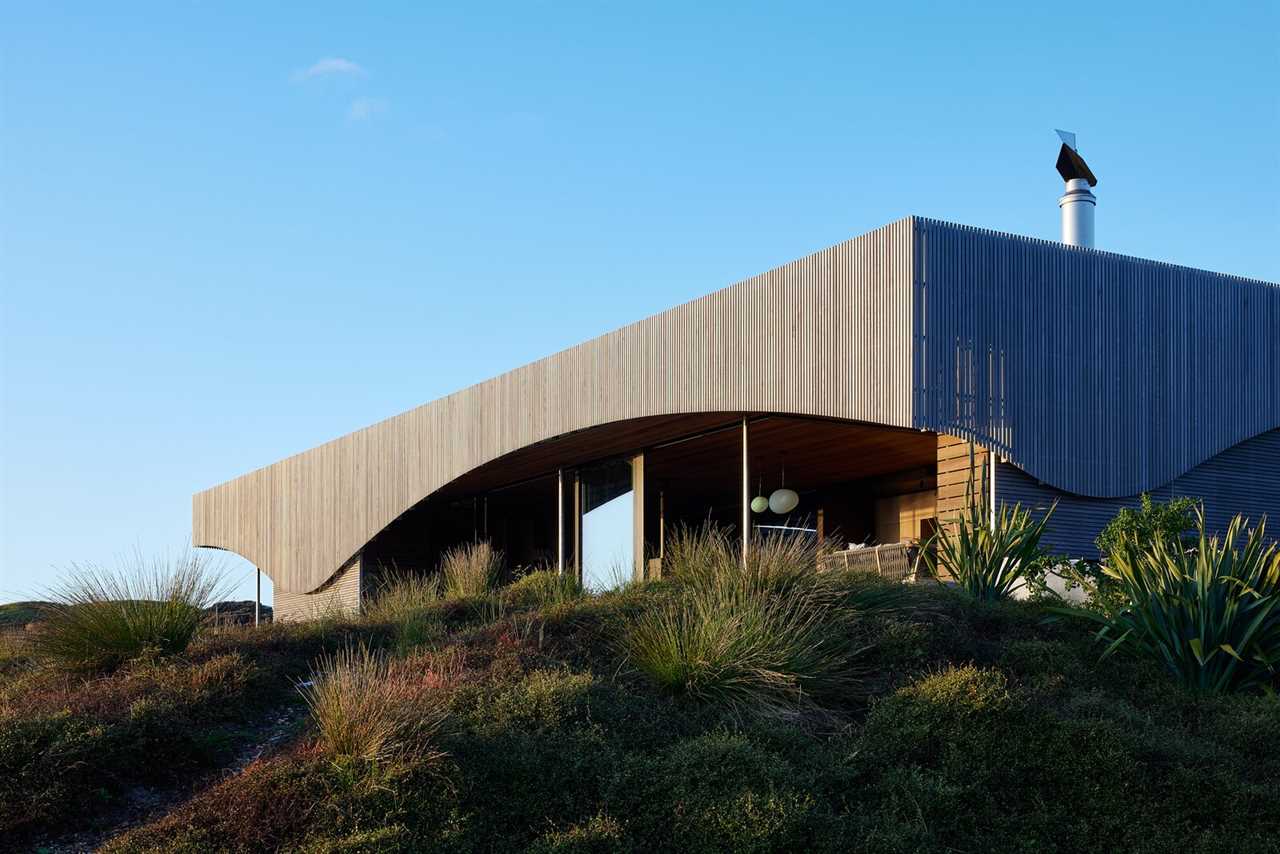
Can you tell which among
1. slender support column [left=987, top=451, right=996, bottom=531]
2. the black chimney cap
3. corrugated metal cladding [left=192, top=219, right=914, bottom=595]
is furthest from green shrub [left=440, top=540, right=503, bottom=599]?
the black chimney cap

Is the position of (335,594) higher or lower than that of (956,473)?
lower

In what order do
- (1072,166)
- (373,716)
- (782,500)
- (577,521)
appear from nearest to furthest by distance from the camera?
(373,716) < (1072,166) < (782,500) < (577,521)

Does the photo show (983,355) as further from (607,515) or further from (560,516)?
(560,516)

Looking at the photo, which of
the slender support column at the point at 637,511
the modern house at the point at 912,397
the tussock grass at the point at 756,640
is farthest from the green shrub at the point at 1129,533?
the slender support column at the point at 637,511

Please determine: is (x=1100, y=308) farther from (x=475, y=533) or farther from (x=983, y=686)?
(x=475, y=533)

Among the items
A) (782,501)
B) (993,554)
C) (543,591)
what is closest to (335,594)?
(782,501)

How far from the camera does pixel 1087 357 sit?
12656 mm

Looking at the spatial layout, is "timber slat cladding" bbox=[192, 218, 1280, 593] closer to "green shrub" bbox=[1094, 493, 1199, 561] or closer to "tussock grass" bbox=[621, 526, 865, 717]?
"green shrub" bbox=[1094, 493, 1199, 561]

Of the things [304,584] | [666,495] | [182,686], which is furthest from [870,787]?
[304,584]

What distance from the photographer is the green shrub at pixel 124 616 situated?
9.19 meters

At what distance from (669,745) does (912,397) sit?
17.7 ft

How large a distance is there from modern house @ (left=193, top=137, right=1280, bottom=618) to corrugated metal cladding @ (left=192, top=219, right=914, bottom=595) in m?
0.03

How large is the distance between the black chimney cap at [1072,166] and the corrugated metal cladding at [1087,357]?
1282 millimetres

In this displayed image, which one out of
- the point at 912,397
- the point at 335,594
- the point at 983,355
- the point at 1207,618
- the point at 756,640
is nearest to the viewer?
the point at 756,640
